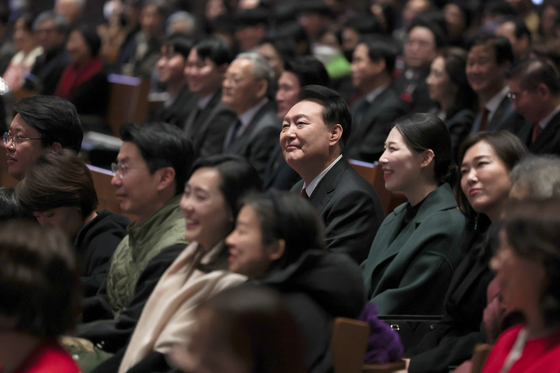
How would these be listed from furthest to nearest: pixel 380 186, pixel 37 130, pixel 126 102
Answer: pixel 126 102
pixel 380 186
pixel 37 130

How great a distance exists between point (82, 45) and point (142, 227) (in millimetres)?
4778

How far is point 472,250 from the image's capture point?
90.0 inches

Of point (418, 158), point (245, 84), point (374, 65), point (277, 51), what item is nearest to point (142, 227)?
point (418, 158)

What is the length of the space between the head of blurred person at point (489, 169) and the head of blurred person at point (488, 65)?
232cm

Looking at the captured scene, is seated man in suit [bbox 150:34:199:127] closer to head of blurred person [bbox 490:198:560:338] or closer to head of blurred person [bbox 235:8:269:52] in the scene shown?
head of blurred person [bbox 235:8:269:52]

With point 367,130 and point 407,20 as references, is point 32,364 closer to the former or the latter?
point 367,130

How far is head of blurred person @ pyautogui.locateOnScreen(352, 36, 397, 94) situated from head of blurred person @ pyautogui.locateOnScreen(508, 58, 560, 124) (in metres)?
1.61

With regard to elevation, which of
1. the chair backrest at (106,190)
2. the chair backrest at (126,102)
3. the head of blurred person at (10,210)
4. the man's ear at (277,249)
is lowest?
the chair backrest at (126,102)

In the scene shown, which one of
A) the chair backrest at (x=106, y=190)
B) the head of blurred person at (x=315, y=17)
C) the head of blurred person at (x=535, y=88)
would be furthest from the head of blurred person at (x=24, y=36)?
the head of blurred person at (x=535, y=88)

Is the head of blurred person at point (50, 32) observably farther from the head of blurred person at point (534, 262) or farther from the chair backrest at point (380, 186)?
the head of blurred person at point (534, 262)

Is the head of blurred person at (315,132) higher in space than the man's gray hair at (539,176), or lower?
lower

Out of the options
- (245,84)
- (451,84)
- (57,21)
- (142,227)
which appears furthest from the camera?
(57,21)

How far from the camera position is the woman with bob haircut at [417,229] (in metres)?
2.52

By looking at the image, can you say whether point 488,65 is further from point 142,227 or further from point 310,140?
point 142,227
